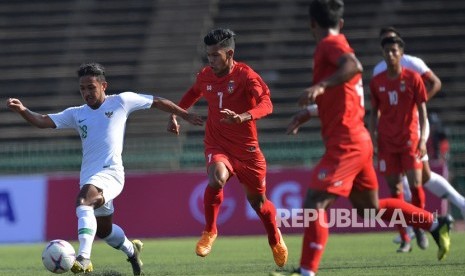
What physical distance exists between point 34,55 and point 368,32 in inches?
326

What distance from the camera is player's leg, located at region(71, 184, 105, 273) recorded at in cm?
860

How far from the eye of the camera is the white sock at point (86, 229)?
8.70 metres

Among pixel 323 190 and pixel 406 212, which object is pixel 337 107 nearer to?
pixel 323 190

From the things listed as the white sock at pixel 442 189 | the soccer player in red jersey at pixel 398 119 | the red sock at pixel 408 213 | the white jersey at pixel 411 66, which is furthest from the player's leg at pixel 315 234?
the white sock at pixel 442 189

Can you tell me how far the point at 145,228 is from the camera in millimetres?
17609

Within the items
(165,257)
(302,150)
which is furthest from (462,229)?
(165,257)

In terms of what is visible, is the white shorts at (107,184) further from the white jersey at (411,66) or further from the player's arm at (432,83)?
the player's arm at (432,83)

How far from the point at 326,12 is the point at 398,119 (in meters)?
3.97

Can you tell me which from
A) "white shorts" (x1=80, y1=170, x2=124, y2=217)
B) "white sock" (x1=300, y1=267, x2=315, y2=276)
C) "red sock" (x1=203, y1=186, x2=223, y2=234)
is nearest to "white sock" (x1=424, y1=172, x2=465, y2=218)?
"red sock" (x1=203, y1=186, x2=223, y2=234)

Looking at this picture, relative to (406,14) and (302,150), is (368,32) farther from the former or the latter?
(302,150)

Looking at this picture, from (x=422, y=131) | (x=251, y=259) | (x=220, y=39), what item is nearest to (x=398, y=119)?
(x=422, y=131)

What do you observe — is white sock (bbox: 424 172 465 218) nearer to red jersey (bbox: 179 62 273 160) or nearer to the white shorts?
red jersey (bbox: 179 62 273 160)

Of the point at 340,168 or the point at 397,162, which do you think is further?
the point at 397,162

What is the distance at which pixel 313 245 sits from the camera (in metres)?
7.09
